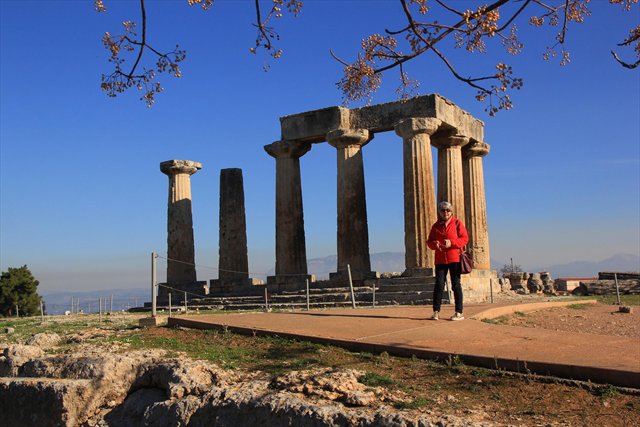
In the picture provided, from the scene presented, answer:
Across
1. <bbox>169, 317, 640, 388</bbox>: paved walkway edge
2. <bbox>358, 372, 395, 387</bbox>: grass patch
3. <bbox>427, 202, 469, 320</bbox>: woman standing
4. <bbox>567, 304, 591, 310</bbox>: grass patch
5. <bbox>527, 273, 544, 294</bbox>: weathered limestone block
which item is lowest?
<bbox>358, 372, 395, 387</bbox>: grass patch

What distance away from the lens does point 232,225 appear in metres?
31.6

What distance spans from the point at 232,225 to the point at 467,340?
22.9m

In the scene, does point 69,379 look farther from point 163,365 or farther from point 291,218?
point 291,218

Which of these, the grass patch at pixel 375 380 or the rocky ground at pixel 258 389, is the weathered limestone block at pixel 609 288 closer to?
the rocky ground at pixel 258 389

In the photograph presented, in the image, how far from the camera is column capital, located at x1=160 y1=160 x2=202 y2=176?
32375mm

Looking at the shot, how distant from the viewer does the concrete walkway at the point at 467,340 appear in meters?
7.62

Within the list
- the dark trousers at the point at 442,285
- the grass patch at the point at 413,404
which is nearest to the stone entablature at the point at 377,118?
the dark trousers at the point at 442,285

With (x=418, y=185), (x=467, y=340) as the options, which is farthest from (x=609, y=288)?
(x=467, y=340)

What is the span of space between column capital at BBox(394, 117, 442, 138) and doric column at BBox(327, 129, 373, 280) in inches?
79.3

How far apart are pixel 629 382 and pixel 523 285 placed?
28.6 meters

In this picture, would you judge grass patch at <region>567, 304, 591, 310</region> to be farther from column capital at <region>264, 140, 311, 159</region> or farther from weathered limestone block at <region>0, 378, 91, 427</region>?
weathered limestone block at <region>0, 378, 91, 427</region>

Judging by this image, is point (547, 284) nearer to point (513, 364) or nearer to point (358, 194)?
point (358, 194)

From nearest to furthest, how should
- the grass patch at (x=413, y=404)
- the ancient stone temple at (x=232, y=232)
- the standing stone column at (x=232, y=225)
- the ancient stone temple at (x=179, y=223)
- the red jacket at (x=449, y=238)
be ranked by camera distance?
1. the grass patch at (x=413, y=404)
2. the red jacket at (x=449, y=238)
3. the ancient stone temple at (x=232, y=232)
4. the standing stone column at (x=232, y=225)
5. the ancient stone temple at (x=179, y=223)

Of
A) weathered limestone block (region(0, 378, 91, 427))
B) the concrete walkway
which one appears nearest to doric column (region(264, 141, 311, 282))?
the concrete walkway
